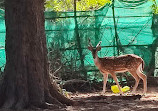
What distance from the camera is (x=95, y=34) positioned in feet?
40.6

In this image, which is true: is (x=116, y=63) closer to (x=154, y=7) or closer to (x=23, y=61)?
(x=154, y=7)

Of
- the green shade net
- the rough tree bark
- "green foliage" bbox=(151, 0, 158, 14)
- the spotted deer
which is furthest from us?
"green foliage" bbox=(151, 0, 158, 14)

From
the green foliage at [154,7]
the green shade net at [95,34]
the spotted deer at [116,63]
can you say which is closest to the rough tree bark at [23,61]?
the spotted deer at [116,63]

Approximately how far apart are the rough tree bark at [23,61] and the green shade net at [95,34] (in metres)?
4.79

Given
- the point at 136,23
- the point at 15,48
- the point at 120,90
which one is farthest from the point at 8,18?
the point at 136,23

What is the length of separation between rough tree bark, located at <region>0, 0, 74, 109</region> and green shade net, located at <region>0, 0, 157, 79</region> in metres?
4.79

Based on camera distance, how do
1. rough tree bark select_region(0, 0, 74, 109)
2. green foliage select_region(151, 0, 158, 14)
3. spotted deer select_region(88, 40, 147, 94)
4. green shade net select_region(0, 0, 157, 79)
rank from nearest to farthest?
rough tree bark select_region(0, 0, 74, 109) < spotted deer select_region(88, 40, 147, 94) < green shade net select_region(0, 0, 157, 79) < green foliage select_region(151, 0, 158, 14)

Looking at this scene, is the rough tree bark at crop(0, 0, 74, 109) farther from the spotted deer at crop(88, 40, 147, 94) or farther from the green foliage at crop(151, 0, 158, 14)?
the green foliage at crop(151, 0, 158, 14)

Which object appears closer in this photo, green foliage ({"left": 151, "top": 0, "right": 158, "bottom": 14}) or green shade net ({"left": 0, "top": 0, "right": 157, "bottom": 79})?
green shade net ({"left": 0, "top": 0, "right": 157, "bottom": 79})

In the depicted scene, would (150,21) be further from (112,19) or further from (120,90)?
(120,90)

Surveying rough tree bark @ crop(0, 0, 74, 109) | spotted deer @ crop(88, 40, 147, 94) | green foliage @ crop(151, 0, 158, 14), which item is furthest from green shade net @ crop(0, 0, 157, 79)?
rough tree bark @ crop(0, 0, 74, 109)

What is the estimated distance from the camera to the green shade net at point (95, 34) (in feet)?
40.3

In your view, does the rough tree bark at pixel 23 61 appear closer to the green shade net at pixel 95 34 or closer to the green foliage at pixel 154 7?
the green shade net at pixel 95 34

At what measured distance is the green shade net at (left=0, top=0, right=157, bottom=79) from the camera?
1227 centimetres
